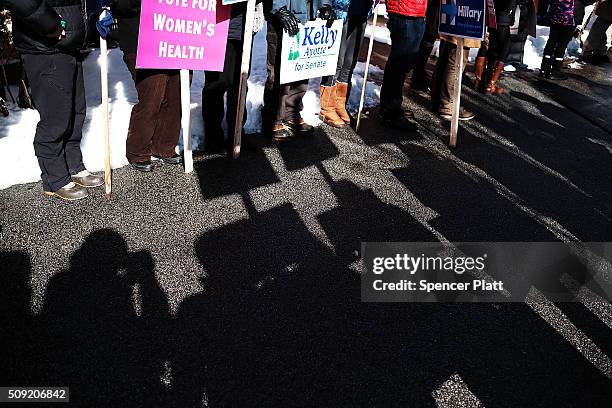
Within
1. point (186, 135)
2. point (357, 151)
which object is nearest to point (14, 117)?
point (186, 135)

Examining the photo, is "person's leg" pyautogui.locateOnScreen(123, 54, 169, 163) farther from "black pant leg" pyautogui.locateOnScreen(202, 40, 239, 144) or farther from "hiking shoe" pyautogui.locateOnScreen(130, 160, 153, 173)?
"black pant leg" pyautogui.locateOnScreen(202, 40, 239, 144)

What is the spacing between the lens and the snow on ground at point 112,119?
3.96m

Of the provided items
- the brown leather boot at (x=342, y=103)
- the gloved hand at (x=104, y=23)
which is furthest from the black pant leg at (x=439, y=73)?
the gloved hand at (x=104, y=23)

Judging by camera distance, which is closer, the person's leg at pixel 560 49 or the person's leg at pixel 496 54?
the person's leg at pixel 496 54

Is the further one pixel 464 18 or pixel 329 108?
pixel 329 108

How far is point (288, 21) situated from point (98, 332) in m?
3.03

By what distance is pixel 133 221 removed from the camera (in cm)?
352

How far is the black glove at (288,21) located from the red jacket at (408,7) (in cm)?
139

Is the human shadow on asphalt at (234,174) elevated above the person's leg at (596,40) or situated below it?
below

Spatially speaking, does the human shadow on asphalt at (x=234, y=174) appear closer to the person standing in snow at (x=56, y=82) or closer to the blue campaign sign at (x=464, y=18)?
the person standing in snow at (x=56, y=82)

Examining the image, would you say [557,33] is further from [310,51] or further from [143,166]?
[143,166]

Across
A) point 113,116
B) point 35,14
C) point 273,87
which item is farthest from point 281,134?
point 35,14

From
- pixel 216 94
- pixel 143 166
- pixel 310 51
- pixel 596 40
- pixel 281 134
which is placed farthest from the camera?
pixel 596 40

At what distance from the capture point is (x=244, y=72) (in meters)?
4.27
